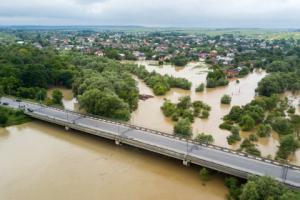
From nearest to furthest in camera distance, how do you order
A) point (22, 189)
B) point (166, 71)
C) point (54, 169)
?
point (22, 189), point (54, 169), point (166, 71)

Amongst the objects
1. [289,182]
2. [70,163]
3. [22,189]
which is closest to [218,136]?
[289,182]

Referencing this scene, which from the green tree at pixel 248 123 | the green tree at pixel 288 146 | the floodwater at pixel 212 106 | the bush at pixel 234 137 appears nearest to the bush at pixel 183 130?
the floodwater at pixel 212 106

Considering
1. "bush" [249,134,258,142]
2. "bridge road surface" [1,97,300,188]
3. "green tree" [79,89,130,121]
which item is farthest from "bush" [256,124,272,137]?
"green tree" [79,89,130,121]

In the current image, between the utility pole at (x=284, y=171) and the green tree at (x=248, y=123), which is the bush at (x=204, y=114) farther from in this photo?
the utility pole at (x=284, y=171)

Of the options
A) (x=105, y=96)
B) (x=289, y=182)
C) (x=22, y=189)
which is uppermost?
(x=105, y=96)

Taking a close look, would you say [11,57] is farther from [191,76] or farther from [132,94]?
[191,76]

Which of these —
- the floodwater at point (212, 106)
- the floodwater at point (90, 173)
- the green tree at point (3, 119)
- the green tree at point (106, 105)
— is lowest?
the floodwater at point (90, 173)
